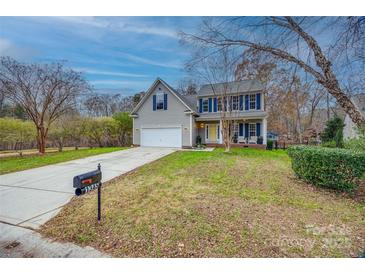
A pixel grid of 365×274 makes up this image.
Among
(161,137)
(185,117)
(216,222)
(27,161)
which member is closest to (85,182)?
(216,222)

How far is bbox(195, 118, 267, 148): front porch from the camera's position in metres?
13.8

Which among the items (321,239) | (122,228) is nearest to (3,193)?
(122,228)

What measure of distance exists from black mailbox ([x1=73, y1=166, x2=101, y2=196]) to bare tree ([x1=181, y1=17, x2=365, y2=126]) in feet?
12.5

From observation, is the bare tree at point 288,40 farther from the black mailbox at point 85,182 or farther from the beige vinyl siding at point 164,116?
the beige vinyl siding at point 164,116

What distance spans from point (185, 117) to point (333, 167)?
33.5ft

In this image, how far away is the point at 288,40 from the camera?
461 centimetres

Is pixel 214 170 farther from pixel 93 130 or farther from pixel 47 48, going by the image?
pixel 93 130

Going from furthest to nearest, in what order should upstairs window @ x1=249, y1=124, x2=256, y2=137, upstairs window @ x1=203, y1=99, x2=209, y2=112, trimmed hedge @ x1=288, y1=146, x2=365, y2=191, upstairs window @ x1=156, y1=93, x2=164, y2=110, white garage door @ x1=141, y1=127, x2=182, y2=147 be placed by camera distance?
upstairs window @ x1=203, y1=99, x2=209, y2=112
upstairs window @ x1=249, y1=124, x2=256, y2=137
upstairs window @ x1=156, y1=93, x2=164, y2=110
white garage door @ x1=141, y1=127, x2=182, y2=147
trimmed hedge @ x1=288, y1=146, x2=365, y2=191

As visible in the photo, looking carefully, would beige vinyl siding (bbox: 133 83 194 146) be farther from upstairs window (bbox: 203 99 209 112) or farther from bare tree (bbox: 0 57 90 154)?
bare tree (bbox: 0 57 90 154)

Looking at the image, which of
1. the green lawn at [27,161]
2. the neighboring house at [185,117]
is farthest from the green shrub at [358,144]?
the green lawn at [27,161]

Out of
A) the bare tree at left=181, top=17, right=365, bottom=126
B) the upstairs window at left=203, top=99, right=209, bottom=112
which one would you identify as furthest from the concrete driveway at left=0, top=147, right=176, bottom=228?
the upstairs window at left=203, top=99, right=209, bottom=112

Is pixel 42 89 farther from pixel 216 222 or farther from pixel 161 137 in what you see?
pixel 216 222
